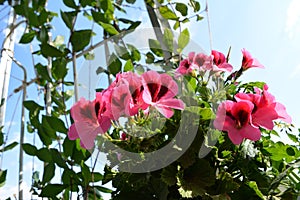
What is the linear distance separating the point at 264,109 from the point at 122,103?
7.7 inches

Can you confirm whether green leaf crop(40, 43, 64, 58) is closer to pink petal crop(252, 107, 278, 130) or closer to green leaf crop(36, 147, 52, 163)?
green leaf crop(36, 147, 52, 163)

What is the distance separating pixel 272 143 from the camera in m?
0.55

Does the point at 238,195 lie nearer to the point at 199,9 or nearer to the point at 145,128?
the point at 145,128

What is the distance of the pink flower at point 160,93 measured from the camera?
1.42 ft

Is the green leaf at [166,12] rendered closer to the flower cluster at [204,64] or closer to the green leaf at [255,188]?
the flower cluster at [204,64]

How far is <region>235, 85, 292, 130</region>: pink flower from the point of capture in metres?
0.45

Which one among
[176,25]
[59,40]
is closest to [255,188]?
[176,25]

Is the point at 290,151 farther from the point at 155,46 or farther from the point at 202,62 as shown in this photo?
the point at 155,46

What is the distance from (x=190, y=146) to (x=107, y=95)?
135mm

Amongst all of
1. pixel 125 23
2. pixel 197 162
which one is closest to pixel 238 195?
pixel 197 162

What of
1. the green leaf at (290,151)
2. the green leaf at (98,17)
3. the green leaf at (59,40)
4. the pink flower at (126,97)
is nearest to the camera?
the pink flower at (126,97)

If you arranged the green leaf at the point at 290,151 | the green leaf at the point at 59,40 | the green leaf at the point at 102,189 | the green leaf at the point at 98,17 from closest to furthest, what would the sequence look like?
the green leaf at the point at 290,151 → the green leaf at the point at 102,189 → the green leaf at the point at 98,17 → the green leaf at the point at 59,40

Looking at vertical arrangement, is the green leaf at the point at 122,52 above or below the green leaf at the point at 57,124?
above

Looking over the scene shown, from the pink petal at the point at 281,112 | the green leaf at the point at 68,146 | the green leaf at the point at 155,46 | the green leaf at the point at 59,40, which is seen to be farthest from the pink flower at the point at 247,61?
the green leaf at the point at 59,40
